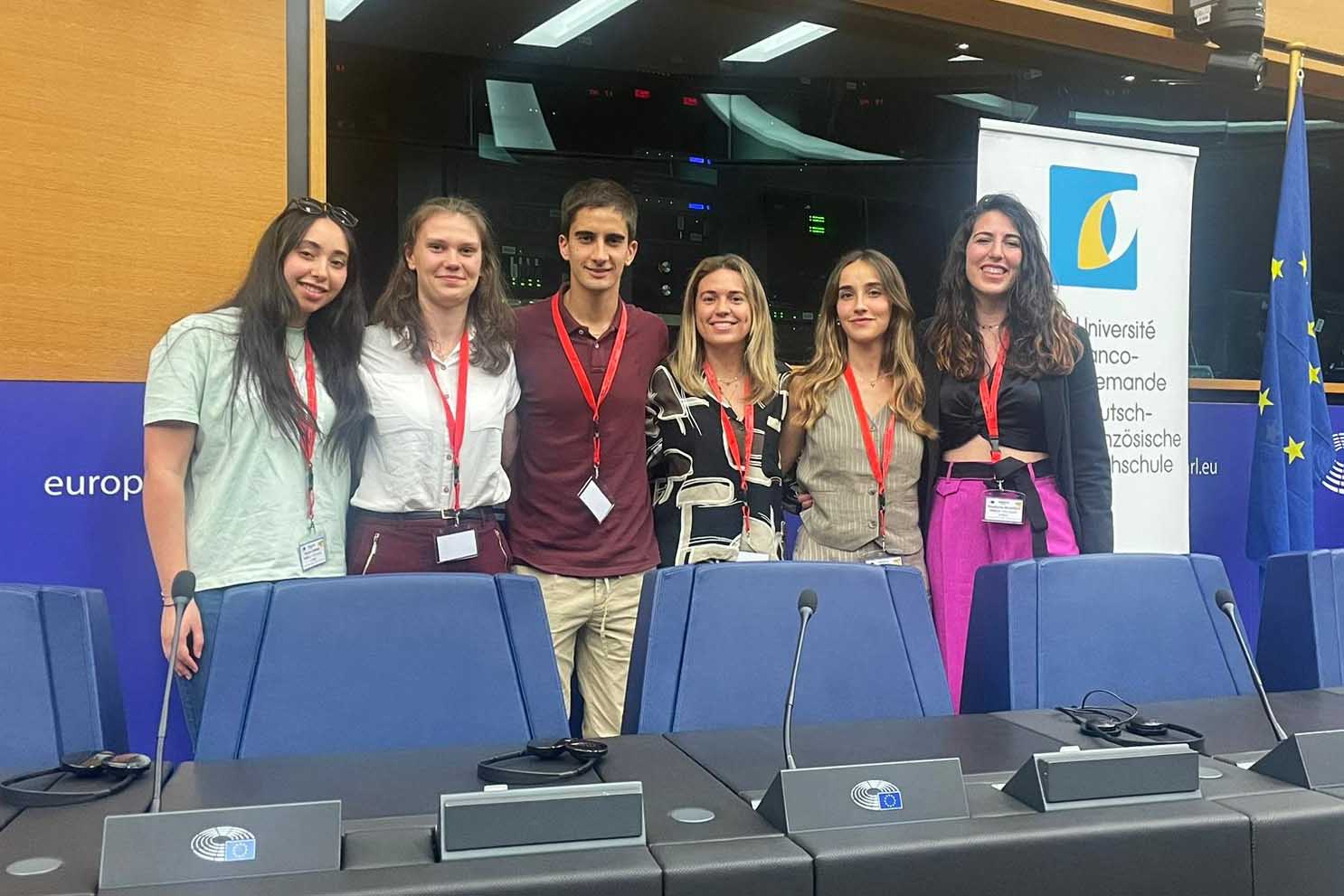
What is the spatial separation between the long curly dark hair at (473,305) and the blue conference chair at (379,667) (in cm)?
72

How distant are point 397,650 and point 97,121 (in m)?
1.44

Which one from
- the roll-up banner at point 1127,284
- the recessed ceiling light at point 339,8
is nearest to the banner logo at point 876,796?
the roll-up banner at point 1127,284

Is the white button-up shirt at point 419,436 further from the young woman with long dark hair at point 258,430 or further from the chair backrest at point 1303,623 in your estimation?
the chair backrest at point 1303,623

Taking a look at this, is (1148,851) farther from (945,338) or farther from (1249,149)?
(1249,149)

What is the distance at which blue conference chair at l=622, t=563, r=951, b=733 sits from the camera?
158cm

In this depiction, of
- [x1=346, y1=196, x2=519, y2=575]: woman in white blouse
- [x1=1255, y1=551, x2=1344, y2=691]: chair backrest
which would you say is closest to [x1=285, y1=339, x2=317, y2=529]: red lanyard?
[x1=346, y1=196, x2=519, y2=575]: woman in white blouse

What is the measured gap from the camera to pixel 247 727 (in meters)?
1.42

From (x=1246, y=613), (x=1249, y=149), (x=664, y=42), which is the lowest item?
(x=1246, y=613)

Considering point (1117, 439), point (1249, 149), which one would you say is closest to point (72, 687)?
point (1117, 439)

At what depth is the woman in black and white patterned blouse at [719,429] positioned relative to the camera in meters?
2.36

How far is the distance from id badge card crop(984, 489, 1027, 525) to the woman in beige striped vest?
164 millimetres

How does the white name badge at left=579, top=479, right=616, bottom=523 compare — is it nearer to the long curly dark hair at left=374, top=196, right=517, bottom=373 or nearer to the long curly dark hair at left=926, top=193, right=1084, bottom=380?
the long curly dark hair at left=374, top=196, right=517, bottom=373

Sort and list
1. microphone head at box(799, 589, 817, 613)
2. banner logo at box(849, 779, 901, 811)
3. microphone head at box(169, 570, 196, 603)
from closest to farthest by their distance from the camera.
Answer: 1. banner logo at box(849, 779, 901, 811)
2. microphone head at box(169, 570, 196, 603)
3. microphone head at box(799, 589, 817, 613)

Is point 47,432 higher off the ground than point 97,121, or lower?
lower
